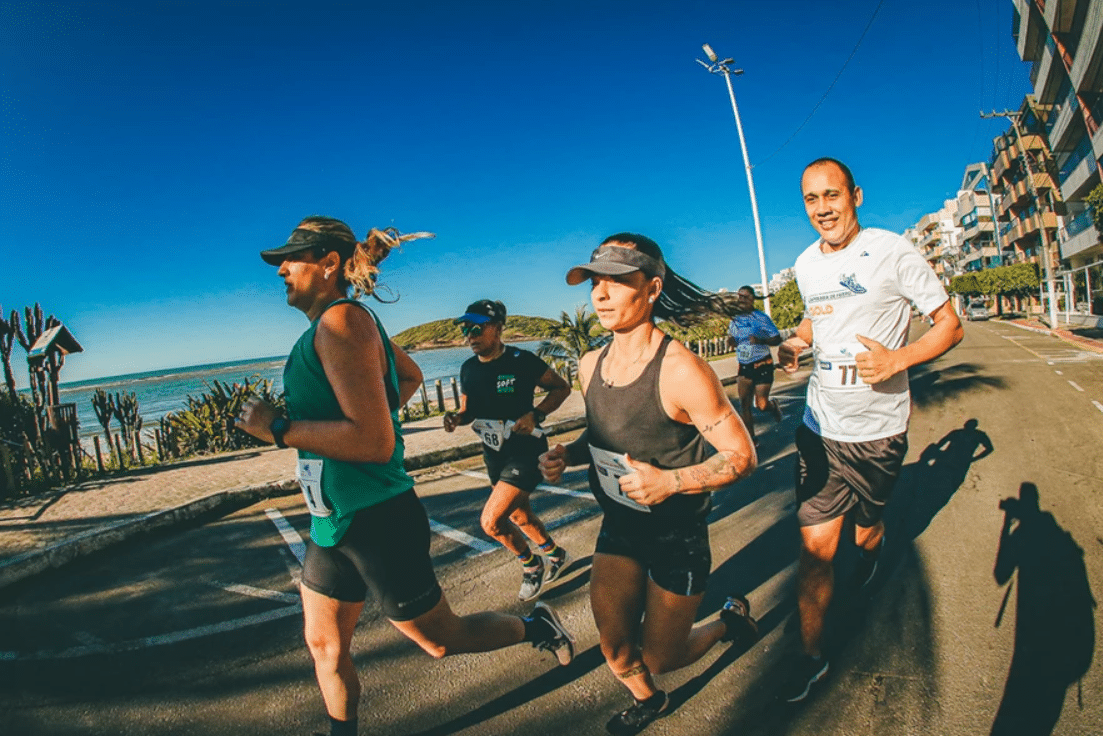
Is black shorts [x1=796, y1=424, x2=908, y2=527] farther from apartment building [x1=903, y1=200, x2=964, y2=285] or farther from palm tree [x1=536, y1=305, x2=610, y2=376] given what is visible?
apartment building [x1=903, y1=200, x2=964, y2=285]

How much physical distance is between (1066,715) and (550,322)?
1534cm

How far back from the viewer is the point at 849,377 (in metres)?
2.39

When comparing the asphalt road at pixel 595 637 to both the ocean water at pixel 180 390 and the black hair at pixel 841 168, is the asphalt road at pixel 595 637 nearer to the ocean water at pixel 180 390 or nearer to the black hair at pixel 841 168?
the black hair at pixel 841 168

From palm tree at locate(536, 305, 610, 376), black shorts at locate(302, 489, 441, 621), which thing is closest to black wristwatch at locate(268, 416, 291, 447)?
black shorts at locate(302, 489, 441, 621)

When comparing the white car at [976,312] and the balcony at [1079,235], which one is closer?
the balcony at [1079,235]

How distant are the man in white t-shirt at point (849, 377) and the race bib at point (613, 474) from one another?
952 mm

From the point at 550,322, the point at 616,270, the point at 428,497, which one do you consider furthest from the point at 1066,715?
the point at 550,322

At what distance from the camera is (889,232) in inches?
98.2

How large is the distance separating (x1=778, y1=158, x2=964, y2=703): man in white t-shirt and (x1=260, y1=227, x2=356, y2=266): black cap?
2.15m

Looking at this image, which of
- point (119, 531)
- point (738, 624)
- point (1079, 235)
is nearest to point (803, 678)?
point (738, 624)

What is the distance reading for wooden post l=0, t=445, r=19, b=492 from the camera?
674cm

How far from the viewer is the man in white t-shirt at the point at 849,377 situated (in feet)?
7.29

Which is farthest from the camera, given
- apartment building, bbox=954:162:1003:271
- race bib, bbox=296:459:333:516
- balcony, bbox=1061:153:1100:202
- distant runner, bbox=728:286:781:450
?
apartment building, bbox=954:162:1003:271

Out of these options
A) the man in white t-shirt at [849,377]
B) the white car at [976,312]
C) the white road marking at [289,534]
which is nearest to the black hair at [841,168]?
the man in white t-shirt at [849,377]
